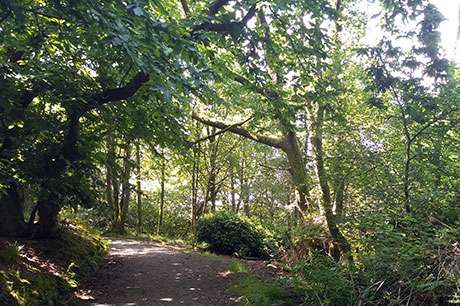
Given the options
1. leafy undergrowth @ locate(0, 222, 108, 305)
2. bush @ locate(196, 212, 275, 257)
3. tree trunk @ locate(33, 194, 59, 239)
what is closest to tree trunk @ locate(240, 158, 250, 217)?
bush @ locate(196, 212, 275, 257)

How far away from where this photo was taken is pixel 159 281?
7980 millimetres

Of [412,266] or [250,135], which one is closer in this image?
[412,266]

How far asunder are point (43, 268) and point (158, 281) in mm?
2213

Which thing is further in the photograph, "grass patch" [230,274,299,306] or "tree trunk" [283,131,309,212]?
"tree trunk" [283,131,309,212]

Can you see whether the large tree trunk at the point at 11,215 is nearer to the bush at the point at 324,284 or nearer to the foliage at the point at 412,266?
the bush at the point at 324,284

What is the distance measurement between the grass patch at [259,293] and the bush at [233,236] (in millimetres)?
4569

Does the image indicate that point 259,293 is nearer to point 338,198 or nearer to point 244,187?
point 338,198

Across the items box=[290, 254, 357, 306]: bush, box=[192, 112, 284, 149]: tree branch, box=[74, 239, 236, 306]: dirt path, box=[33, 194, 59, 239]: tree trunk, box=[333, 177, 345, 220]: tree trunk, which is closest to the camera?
box=[290, 254, 357, 306]: bush

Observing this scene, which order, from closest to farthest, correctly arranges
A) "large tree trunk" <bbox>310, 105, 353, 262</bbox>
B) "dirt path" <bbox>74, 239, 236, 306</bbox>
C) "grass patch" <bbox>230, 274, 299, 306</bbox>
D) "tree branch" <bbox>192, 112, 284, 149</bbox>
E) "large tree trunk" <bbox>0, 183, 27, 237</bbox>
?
"grass patch" <bbox>230, 274, 299, 306</bbox> → "dirt path" <bbox>74, 239, 236, 306</bbox> → "large tree trunk" <bbox>0, 183, 27, 237</bbox> → "large tree trunk" <bbox>310, 105, 353, 262</bbox> → "tree branch" <bbox>192, 112, 284, 149</bbox>

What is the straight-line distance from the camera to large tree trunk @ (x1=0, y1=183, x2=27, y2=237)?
7.50 metres

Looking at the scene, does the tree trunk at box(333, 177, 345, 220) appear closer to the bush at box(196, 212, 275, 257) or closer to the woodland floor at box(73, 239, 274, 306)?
the woodland floor at box(73, 239, 274, 306)

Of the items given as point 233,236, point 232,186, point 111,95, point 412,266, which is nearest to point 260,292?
point 412,266

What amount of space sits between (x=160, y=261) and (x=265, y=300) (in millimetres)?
4809

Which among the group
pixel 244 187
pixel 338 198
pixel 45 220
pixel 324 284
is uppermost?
pixel 244 187
